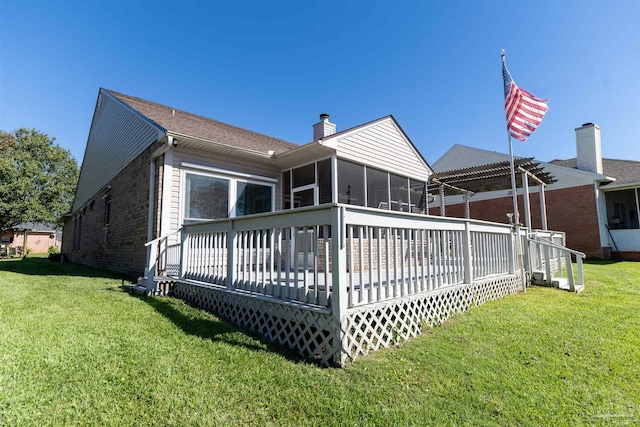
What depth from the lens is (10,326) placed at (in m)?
3.62

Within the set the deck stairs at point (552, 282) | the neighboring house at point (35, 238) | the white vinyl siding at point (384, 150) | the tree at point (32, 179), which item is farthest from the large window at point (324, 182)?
the neighboring house at point (35, 238)

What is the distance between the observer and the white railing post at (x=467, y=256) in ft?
17.1

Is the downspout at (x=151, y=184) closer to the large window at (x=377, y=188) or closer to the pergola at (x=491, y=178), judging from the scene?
the large window at (x=377, y=188)

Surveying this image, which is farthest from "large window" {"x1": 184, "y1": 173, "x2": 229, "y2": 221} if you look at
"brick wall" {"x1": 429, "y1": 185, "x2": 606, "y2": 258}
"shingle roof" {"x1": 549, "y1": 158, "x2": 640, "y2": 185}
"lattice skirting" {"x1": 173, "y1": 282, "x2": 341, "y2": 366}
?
"shingle roof" {"x1": 549, "y1": 158, "x2": 640, "y2": 185}

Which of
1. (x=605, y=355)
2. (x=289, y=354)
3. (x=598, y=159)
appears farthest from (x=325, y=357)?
(x=598, y=159)

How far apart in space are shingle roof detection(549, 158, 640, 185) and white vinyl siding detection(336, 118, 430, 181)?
38.2 ft

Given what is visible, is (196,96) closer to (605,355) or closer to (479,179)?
(479,179)

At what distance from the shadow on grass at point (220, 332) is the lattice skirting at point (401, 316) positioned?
22.7 inches

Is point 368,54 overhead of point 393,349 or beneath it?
overhead

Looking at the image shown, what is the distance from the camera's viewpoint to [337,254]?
120 inches

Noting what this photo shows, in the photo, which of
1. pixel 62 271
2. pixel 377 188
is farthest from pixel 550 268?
pixel 62 271

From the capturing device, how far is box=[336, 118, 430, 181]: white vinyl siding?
28.0ft

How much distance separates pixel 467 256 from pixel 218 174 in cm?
610

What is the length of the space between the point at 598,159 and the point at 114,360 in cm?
2127
